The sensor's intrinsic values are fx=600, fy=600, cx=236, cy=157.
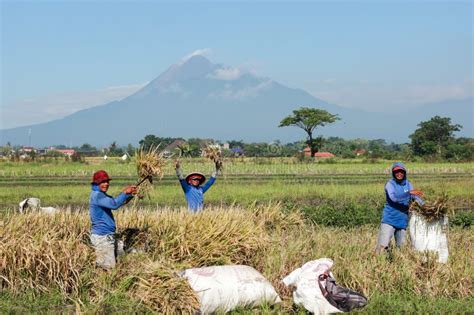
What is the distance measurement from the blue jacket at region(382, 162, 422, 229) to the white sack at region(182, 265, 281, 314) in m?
2.32

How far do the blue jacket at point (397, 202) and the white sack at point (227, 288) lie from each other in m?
2.32

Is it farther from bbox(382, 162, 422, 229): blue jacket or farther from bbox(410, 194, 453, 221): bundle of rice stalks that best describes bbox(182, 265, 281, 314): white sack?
bbox(410, 194, 453, 221): bundle of rice stalks

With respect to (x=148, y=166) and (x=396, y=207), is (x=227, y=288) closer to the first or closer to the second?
(x=148, y=166)

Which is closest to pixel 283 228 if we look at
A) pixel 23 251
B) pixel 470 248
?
pixel 470 248

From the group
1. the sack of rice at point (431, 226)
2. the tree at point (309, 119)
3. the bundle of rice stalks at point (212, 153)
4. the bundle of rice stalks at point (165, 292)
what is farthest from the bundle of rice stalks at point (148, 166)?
the tree at point (309, 119)

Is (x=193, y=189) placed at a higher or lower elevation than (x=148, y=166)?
lower

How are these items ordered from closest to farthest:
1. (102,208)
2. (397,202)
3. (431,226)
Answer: (102,208) → (431,226) → (397,202)

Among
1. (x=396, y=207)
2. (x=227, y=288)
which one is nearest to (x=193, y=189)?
(x=227, y=288)

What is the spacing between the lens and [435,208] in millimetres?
7664

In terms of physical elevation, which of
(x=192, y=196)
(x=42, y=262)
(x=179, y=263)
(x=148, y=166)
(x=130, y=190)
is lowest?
(x=179, y=263)

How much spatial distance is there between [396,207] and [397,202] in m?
0.17

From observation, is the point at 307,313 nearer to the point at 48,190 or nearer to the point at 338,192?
the point at 338,192

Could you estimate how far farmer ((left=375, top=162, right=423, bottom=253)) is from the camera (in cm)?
789

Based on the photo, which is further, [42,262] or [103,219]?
[103,219]
